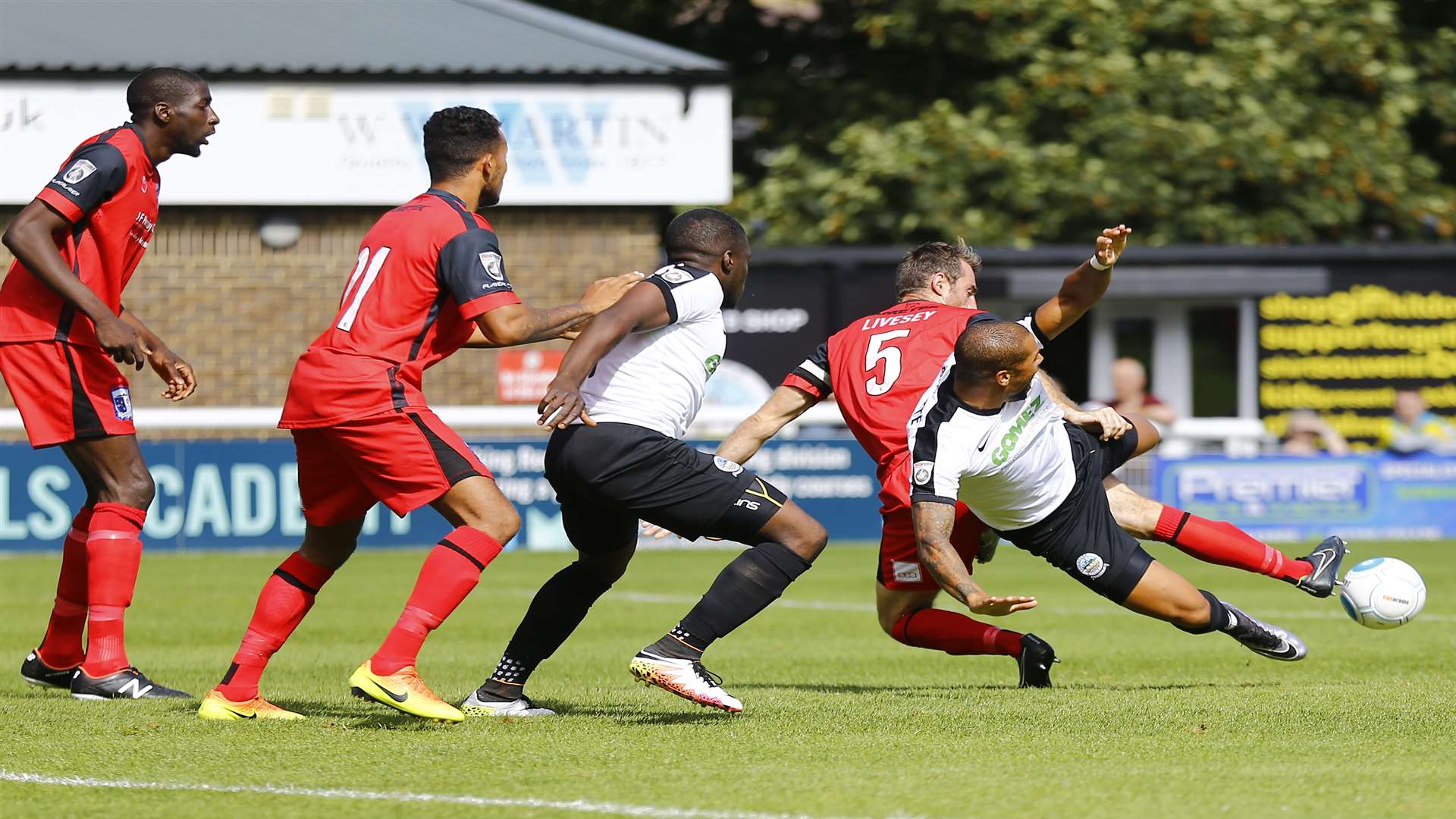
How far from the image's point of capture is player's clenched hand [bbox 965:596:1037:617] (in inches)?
212

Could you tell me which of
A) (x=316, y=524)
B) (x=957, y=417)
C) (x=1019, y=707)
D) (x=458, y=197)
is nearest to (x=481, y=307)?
(x=458, y=197)

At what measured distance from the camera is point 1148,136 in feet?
74.5

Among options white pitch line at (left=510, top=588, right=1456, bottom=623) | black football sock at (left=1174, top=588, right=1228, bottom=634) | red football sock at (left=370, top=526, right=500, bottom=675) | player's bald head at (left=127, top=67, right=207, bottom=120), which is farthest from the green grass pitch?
player's bald head at (left=127, top=67, right=207, bottom=120)

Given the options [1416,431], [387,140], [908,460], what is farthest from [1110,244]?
[387,140]

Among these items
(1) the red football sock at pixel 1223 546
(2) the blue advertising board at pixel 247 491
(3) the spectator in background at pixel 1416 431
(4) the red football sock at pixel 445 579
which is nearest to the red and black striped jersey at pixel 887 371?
(1) the red football sock at pixel 1223 546

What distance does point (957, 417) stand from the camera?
21.3ft

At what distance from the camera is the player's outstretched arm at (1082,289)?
269 inches

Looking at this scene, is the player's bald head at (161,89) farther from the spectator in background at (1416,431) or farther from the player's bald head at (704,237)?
the spectator in background at (1416,431)

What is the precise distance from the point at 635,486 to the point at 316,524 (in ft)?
3.52

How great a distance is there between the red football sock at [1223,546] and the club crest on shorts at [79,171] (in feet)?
13.4

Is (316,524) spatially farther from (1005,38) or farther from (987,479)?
(1005,38)

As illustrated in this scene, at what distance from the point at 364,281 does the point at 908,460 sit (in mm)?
2292

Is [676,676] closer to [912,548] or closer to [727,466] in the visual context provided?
[727,466]

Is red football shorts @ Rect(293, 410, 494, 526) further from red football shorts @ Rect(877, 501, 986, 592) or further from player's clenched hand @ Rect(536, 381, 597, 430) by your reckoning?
red football shorts @ Rect(877, 501, 986, 592)
